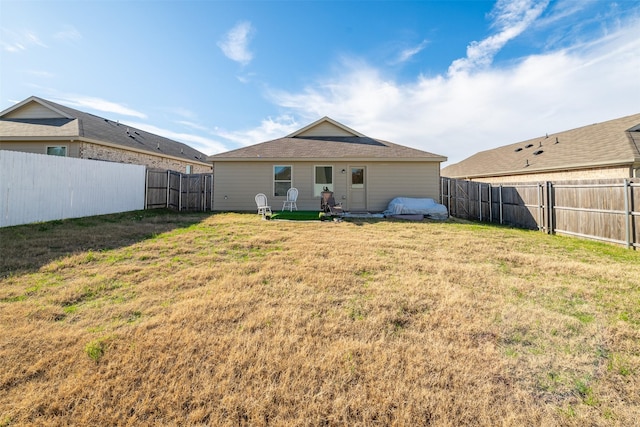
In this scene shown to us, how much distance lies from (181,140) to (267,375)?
29.9m

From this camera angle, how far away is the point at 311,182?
13.0 m

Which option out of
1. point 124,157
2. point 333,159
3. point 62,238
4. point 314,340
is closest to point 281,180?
point 333,159

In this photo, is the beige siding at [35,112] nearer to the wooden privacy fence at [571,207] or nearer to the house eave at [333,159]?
the house eave at [333,159]

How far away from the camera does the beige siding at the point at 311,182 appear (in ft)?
41.7

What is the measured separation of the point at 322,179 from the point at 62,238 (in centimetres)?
940

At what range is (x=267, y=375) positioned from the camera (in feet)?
6.63

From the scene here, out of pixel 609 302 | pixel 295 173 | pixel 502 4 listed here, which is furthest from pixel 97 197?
pixel 502 4

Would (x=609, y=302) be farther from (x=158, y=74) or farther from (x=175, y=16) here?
(x=158, y=74)

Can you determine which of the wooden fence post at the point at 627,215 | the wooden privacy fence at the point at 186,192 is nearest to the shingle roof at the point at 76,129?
the wooden privacy fence at the point at 186,192

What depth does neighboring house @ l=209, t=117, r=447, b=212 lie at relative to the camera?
12.7 metres

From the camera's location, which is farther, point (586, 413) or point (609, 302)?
point (609, 302)

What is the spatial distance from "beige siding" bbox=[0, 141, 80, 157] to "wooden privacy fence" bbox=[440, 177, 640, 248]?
65.1 ft

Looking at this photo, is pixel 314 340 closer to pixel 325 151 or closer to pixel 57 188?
pixel 57 188

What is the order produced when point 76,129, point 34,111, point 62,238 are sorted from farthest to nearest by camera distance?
point 34,111 < point 76,129 < point 62,238
